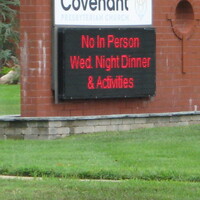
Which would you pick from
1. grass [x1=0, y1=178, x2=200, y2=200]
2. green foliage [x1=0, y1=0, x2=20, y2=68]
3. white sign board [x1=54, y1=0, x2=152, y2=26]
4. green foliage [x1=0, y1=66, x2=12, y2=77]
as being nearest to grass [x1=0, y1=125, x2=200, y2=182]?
grass [x1=0, y1=178, x2=200, y2=200]

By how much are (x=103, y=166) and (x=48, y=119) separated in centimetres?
435

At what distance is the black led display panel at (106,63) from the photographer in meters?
16.7

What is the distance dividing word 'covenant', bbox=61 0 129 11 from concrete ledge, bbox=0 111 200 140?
2159mm

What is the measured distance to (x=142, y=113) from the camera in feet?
59.1

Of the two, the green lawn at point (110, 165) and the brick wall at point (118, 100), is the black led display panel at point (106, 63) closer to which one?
the brick wall at point (118, 100)

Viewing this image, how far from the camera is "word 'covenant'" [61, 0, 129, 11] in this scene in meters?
16.7

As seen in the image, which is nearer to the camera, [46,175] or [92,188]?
[92,188]

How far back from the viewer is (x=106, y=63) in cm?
1712

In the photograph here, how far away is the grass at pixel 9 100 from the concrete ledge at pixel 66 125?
8666 millimetres

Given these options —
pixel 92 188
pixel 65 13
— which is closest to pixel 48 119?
pixel 65 13

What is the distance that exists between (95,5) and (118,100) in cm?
202

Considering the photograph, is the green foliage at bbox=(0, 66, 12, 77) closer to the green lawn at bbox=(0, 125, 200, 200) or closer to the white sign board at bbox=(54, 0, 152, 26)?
the white sign board at bbox=(54, 0, 152, 26)

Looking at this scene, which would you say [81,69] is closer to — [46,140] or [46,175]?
[46,140]

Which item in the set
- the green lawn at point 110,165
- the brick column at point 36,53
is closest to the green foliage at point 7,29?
the brick column at point 36,53
